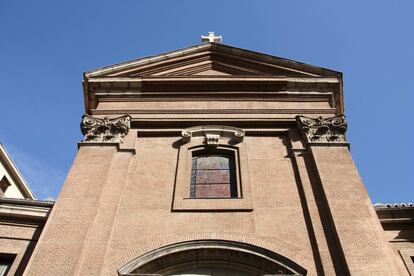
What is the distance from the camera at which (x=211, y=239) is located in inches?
414

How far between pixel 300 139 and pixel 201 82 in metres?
4.27

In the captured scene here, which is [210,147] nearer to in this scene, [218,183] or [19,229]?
[218,183]

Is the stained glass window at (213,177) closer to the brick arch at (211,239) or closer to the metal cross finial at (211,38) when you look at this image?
the brick arch at (211,239)

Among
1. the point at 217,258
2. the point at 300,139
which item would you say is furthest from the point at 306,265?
the point at 300,139

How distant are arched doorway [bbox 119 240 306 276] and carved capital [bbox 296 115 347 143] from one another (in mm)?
4685

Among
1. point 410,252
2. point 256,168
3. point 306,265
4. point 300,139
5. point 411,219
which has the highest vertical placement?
point 300,139

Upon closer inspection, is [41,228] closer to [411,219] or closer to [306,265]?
[306,265]

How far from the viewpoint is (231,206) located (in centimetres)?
1169

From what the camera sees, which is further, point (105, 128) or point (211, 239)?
point (105, 128)

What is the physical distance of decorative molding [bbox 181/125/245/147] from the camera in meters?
14.3

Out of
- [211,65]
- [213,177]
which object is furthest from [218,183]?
[211,65]

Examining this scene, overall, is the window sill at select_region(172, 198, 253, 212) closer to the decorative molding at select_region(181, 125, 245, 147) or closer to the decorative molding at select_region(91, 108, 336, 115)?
the decorative molding at select_region(181, 125, 245, 147)

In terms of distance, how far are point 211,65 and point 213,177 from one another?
21.4 ft

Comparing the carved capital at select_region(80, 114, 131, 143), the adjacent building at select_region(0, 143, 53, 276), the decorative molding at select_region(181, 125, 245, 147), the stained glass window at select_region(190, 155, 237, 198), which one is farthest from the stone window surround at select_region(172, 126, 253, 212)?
the adjacent building at select_region(0, 143, 53, 276)
